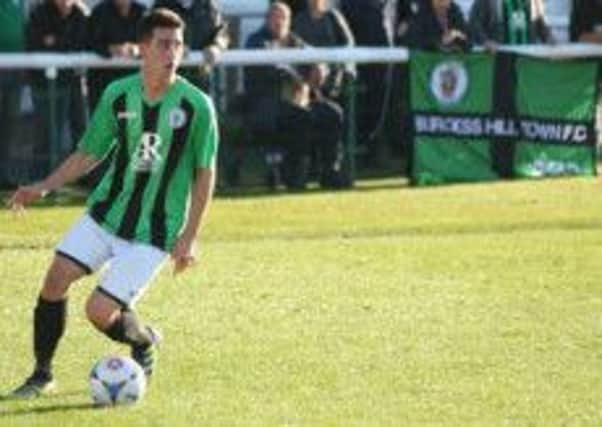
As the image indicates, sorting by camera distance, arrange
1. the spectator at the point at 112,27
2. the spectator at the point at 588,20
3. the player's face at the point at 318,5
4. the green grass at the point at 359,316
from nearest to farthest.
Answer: the green grass at the point at 359,316
the spectator at the point at 112,27
the player's face at the point at 318,5
the spectator at the point at 588,20

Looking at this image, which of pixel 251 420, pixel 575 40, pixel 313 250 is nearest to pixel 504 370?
pixel 251 420

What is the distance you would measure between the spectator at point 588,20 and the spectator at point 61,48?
4.97m

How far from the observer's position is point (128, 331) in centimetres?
962

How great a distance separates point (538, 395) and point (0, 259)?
18.8ft

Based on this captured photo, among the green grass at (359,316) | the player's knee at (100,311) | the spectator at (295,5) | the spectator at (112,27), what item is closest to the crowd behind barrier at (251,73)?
the spectator at (112,27)

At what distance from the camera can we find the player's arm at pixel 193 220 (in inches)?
364

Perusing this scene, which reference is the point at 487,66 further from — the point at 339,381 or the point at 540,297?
the point at 339,381

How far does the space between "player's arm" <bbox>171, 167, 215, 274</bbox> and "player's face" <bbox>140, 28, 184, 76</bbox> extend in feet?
1.78

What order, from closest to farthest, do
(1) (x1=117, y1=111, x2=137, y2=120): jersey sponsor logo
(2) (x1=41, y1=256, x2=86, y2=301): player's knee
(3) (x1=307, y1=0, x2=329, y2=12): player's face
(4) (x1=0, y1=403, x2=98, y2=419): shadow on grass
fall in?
(4) (x1=0, y1=403, x2=98, y2=419): shadow on grass → (2) (x1=41, y1=256, x2=86, y2=301): player's knee → (1) (x1=117, y1=111, x2=137, y2=120): jersey sponsor logo → (3) (x1=307, y1=0, x2=329, y2=12): player's face

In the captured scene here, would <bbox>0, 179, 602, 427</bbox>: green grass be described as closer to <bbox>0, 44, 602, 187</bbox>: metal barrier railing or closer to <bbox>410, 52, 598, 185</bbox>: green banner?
<bbox>410, 52, 598, 185</bbox>: green banner

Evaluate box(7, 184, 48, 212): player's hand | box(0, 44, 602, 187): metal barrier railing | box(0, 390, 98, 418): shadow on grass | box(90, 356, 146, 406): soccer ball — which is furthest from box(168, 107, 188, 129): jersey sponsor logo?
box(0, 44, 602, 187): metal barrier railing

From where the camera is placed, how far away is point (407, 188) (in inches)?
727

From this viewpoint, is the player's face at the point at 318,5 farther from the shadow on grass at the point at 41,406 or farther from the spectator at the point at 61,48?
the shadow on grass at the point at 41,406

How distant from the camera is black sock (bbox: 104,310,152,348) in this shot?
9570 millimetres
